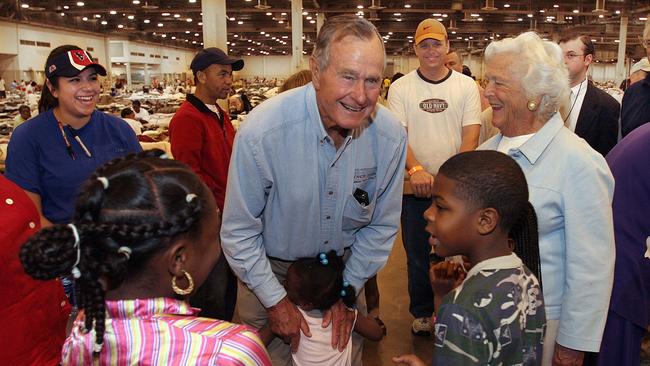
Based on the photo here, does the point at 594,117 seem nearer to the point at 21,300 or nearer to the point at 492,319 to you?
the point at 492,319

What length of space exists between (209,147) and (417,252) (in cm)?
160

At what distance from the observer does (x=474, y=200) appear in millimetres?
1593

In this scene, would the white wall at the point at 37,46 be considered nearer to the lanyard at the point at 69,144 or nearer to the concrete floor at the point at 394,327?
the concrete floor at the point at 394,327

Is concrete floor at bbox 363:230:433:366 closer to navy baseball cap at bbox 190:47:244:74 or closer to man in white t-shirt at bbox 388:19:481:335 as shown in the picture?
man in white t-shirt at bbox 388:19:481:335

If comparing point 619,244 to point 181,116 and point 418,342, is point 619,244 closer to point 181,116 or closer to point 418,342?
point 418,342

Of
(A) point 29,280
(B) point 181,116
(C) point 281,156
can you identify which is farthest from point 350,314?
(B) point 181,116

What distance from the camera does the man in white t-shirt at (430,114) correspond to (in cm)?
372

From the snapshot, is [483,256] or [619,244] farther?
[619,244]

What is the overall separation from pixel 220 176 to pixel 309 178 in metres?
1.50

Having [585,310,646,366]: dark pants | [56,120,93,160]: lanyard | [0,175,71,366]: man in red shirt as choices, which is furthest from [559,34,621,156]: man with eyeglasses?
[0,175,71,366]: man in red shirt

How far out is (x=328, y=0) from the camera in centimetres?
2512

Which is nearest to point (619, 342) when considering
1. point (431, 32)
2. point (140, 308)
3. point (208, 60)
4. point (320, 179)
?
point (320, 179)

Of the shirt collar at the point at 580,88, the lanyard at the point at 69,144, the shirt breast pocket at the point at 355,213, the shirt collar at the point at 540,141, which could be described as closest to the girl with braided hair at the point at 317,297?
the shirt breast pocket at the point at 355,213

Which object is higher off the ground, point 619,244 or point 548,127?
point 548,127
